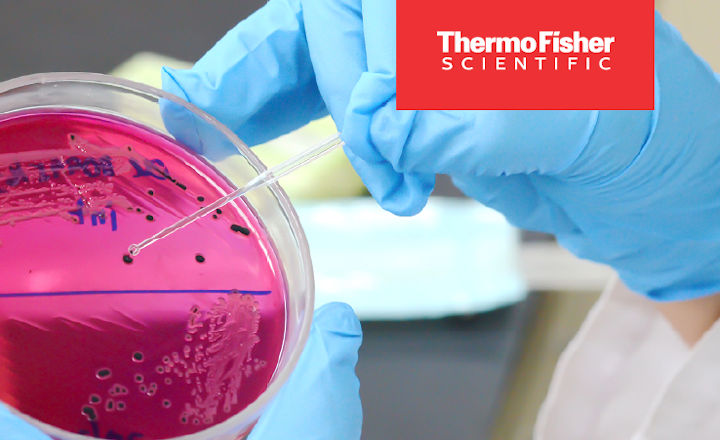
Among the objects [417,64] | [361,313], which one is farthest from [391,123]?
[361,313]

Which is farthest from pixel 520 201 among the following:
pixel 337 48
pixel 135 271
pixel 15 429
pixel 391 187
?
pixel 15 429

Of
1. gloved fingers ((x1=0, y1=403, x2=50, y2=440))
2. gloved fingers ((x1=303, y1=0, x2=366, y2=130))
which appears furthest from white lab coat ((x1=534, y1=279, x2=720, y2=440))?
gloved fingers ((x1=0, y1=403, x2=50, y2=440))

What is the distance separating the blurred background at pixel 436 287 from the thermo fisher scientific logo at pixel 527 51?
0.71 meters

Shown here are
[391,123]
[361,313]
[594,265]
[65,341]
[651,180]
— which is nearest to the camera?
[65,341]

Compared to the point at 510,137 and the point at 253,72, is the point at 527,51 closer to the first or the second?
the point at 510,137

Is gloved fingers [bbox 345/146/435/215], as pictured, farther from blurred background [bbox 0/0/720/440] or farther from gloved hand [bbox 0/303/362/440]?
blurred background [bbox 0/0/720/440]

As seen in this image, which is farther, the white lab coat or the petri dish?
the white lab coat

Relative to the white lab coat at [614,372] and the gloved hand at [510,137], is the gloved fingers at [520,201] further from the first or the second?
the white lab coat at [614,372]

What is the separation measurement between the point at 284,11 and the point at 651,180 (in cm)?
58

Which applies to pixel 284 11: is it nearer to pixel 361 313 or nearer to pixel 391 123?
pixel 391 123

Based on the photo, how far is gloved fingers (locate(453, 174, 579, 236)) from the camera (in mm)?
1102

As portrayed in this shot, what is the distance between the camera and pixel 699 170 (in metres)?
1.01

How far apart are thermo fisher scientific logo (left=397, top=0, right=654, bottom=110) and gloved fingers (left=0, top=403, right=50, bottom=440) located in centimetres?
53

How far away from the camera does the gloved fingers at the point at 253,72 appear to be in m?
0.96
